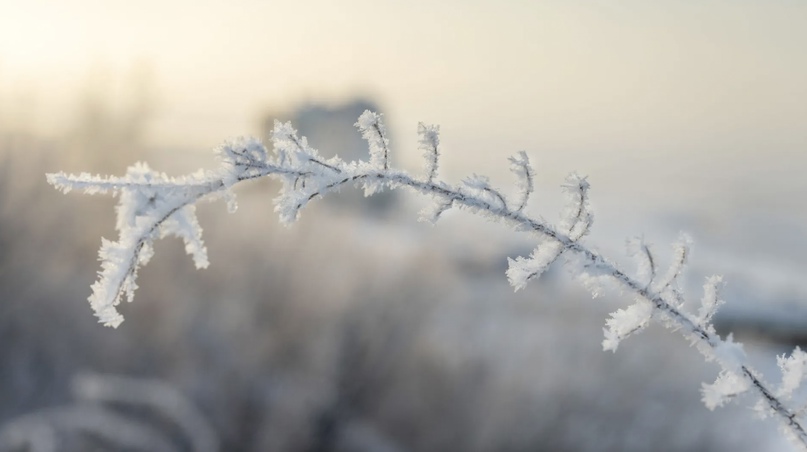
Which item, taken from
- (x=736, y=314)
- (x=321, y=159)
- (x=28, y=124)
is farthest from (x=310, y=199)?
(x=736, y=314)

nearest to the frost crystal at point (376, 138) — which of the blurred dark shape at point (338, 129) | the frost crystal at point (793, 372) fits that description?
the frost crystal at point (793, 372)

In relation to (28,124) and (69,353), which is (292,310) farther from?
(28,124)

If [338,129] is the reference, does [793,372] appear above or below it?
below

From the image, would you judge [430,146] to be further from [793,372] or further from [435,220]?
[793,372]

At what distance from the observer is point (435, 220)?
0.35 m

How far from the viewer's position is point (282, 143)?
0.33 metres

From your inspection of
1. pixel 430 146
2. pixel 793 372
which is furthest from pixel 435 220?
pixel 793 372

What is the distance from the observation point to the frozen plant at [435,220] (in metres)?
0.31

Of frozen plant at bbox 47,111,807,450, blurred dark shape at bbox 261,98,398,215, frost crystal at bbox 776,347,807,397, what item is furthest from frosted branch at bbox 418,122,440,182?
blurred dark shape at bbox 261,98,398,215

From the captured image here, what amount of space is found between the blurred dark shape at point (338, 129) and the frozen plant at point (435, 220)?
6.22 m

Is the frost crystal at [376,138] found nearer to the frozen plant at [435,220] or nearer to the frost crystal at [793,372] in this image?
the frozen plant at [435,220]

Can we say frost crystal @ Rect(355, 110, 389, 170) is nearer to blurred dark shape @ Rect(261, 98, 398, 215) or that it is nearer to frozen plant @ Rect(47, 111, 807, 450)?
frozen plant @ Rect(47, 111, 807, 450)

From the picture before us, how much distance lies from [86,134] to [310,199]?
3.70 metres

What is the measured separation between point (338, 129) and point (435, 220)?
691 centimetres
